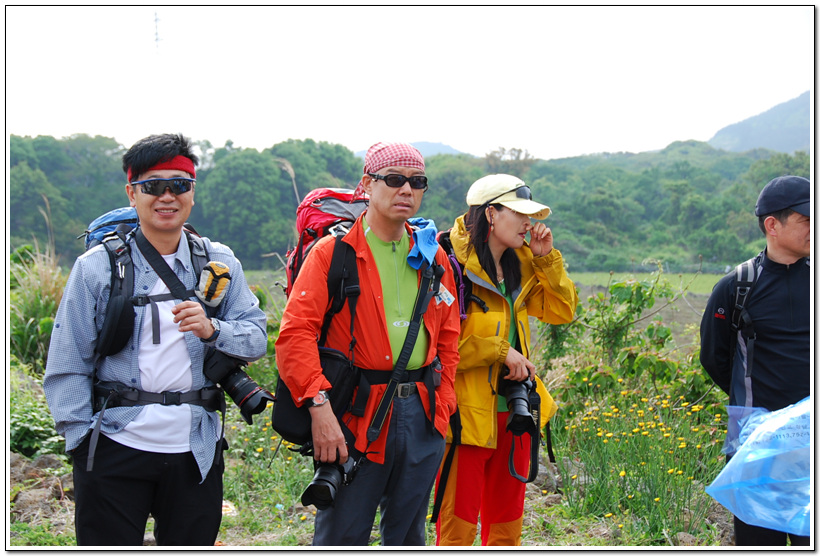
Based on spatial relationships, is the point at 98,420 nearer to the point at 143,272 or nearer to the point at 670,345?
the point at 143,272

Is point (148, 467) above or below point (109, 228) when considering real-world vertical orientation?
below

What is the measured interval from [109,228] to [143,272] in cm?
33

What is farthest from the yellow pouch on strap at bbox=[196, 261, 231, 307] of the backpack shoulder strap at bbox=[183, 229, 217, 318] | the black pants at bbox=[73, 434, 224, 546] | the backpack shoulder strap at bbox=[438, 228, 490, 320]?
the backpack shoulder strap at bbox=[438, 228, 490, 320]

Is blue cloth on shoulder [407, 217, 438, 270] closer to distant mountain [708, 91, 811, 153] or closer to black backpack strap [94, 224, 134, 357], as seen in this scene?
black backpack strap [94, 224, 134, 357]

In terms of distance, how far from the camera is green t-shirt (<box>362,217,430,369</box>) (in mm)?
2674

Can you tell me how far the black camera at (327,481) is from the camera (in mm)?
2521

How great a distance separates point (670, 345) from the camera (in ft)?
20.6

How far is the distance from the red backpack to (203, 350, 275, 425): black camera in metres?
0.48

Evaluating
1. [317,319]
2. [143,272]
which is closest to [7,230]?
[143,272]

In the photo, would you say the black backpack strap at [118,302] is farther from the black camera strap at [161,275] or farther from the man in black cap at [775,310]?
the man in black cap at [775,310]

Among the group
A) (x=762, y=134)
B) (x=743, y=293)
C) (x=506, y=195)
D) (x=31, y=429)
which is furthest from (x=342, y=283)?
(x=762, y=134)

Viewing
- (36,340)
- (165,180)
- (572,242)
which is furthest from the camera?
(572,242)

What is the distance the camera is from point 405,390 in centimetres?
269

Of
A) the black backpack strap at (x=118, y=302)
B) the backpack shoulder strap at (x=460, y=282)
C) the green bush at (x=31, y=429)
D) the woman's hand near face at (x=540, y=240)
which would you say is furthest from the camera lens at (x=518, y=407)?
the green bush at (x=31, y=429)
